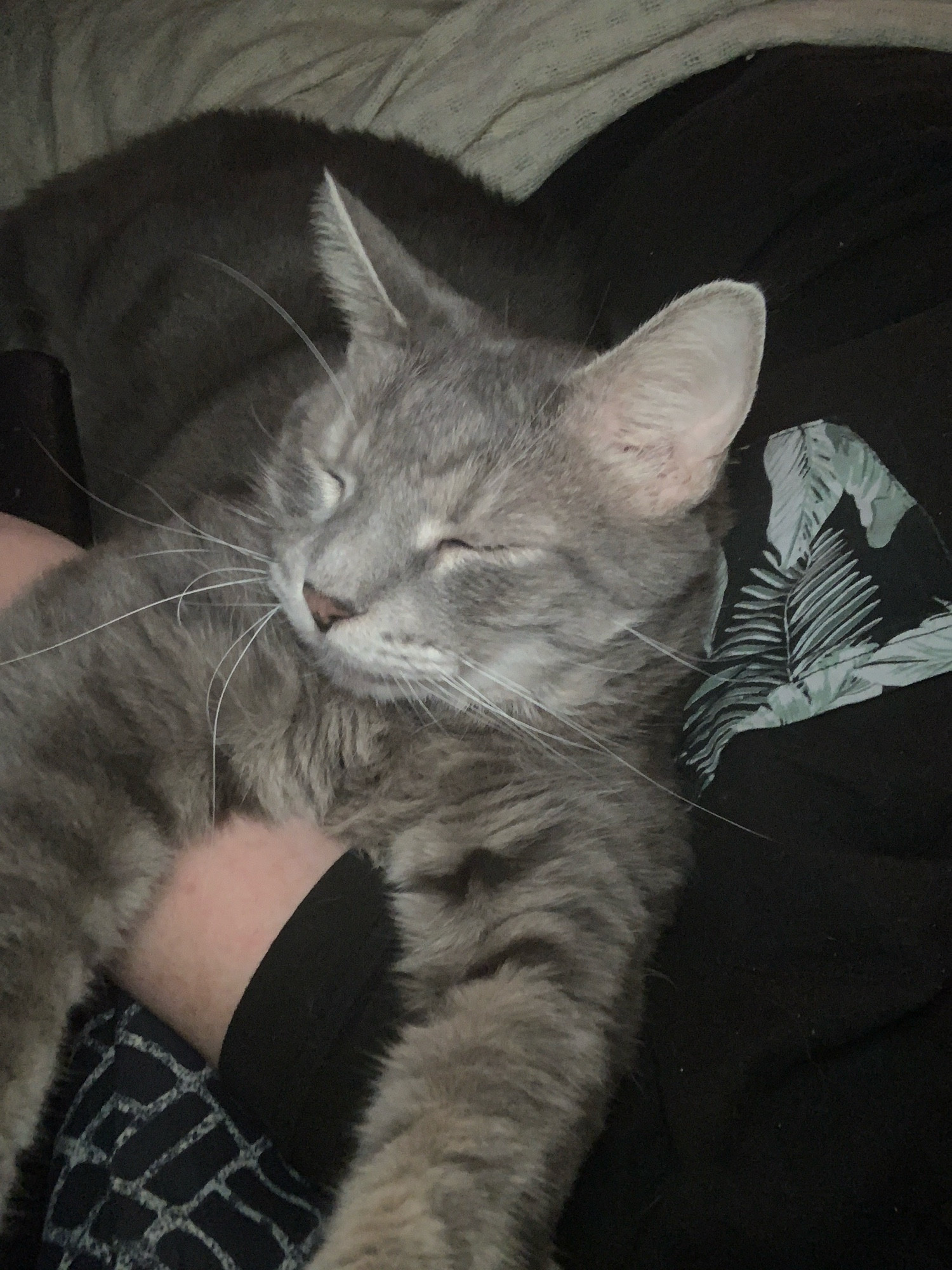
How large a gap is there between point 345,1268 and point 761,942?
0.45 m

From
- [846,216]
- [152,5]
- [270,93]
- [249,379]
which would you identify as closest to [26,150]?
[152,5]

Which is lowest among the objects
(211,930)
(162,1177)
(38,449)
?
(162,1177)

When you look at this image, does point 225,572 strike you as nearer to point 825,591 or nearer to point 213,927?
point 213,927

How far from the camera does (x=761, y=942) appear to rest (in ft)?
2.70

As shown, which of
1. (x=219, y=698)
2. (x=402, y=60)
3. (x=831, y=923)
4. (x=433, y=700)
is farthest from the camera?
(x=402, y=60)

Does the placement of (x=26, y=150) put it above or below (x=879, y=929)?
above

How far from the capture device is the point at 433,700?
3.32ft

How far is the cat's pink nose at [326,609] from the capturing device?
3.01ft

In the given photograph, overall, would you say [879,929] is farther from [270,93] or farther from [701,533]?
[270,93]

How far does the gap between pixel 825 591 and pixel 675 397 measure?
25 cm

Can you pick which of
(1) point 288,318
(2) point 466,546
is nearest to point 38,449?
(1) point 288,318

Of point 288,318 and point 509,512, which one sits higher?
point 288,318

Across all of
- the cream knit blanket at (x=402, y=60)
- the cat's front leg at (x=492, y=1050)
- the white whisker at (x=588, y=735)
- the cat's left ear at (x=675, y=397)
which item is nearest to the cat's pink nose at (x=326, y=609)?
the white whisker at (x=588, y=735)

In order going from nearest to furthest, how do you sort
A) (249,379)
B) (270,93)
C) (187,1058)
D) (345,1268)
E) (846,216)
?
1. (345,1268)
2. (187,1058)
3. (846,216)
4. (249,379)
5. (270,93)
